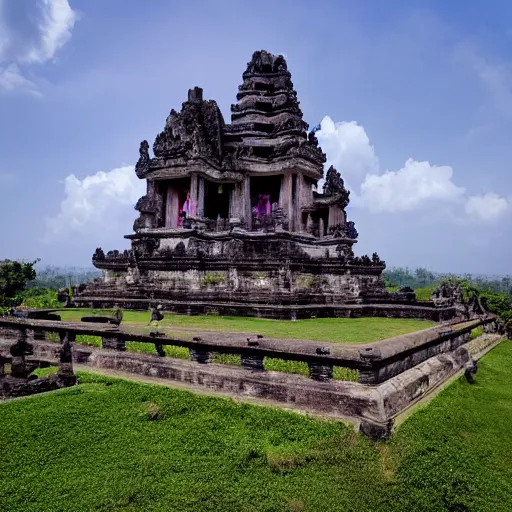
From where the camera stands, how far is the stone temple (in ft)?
62.5

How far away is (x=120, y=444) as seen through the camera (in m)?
6.08

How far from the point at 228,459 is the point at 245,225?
2147 centimetres

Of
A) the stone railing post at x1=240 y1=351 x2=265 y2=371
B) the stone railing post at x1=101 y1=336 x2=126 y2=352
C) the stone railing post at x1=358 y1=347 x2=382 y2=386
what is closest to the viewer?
the stone railing post at x1=358 y1=347 x2=382 y2=386

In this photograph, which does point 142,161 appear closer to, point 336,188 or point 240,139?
point 240,139

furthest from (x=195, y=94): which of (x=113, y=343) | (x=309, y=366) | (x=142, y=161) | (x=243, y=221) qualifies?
(x=309, y=366)

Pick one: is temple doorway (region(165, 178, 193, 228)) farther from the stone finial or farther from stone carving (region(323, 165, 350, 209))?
stone carving (region(323, 165, 350, 209))

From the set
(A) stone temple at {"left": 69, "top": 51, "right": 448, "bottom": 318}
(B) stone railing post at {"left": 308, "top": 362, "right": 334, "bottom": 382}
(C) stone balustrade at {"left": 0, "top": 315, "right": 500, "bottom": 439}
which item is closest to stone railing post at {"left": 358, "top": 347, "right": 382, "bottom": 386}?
(C) stone balustrade at {"left": 0, "top": 315, "right": 500, "bottom": 439}

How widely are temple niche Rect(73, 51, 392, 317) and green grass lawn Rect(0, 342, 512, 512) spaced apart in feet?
33.2

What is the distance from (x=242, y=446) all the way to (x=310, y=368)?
84.8 inches

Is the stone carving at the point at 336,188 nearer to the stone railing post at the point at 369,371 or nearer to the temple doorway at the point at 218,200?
the temple doorway at the point at 218,200

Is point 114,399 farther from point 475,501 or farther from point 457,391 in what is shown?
point 457,391

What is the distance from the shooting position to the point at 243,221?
26.8 metres

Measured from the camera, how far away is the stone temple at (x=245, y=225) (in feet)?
62.5

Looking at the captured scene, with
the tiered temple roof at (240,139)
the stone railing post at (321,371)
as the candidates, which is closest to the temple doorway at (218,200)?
the tiered temple roof at (240,139)
